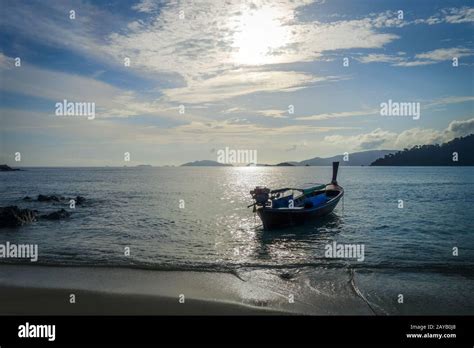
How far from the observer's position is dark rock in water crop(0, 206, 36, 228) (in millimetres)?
29594

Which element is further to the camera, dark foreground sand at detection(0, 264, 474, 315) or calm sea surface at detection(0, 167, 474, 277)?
calm sea surface at detection(0, 167, 474, 277)

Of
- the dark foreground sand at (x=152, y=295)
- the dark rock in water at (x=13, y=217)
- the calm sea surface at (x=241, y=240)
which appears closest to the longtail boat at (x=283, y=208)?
the calm sea surface at (x=241, y=240)

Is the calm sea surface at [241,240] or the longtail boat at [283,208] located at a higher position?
the longtail boat at [283,208]

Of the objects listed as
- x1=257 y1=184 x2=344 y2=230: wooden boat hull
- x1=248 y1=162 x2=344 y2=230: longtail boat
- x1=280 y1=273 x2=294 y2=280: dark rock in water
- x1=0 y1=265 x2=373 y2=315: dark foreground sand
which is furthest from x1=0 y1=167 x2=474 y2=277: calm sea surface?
x1=0 y1=265 x2=373 y2=315: dark foreground sand

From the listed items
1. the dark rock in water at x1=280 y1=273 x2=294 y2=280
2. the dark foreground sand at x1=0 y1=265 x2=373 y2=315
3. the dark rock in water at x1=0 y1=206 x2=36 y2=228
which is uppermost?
the dark rock in water at x1=0 y1=206 x2=36 y2=228

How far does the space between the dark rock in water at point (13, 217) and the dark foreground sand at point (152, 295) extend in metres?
15.5

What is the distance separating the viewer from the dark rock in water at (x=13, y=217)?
2959 cm

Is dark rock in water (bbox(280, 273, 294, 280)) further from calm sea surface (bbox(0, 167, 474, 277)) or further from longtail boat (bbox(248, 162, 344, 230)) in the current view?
longtail boat (bbox(248, 162, 344, 230))

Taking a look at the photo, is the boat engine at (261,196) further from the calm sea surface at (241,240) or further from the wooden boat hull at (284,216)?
the calm sea surface at (241,240)

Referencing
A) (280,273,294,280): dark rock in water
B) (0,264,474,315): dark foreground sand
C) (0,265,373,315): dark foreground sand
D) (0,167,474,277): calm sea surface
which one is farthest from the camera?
(0,167,474,277): calm sea surface

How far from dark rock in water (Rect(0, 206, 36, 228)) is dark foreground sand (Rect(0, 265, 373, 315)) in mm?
15541

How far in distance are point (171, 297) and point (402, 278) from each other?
10.0 metres

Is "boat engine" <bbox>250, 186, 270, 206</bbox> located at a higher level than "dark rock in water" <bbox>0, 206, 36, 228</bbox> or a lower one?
higher
